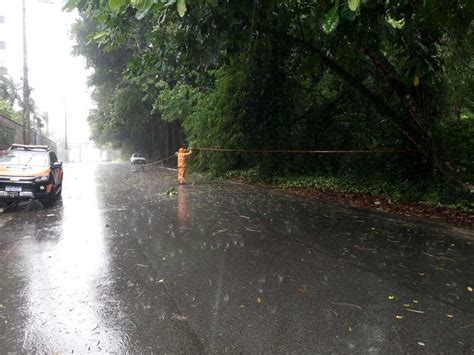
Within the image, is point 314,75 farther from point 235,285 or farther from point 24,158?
point 235,285

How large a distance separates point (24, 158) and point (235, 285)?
9.62 metres

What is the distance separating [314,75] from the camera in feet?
42.4

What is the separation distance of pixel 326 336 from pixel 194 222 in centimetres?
555

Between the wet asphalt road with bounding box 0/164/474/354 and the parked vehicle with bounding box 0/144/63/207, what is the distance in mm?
1534

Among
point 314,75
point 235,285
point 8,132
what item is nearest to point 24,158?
point 314,75

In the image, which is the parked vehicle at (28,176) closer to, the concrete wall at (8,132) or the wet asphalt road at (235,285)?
the wet asphalt road at (235,285)

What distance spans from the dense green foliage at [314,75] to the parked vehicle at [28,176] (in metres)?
3.75

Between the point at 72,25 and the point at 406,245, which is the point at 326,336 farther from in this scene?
the point at 72,25

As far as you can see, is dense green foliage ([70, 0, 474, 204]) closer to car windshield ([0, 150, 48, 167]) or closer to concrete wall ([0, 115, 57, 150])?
car windshield ([0, 150, 48, 167])

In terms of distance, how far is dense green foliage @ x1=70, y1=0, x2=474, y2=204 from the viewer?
7.85 meters

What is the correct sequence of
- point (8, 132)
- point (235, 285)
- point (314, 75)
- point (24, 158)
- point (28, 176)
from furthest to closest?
point (8, 132), point (314, 75), point (24, 158), point (28, 176), point (235, 285)

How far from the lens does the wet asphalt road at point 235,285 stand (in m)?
3.77

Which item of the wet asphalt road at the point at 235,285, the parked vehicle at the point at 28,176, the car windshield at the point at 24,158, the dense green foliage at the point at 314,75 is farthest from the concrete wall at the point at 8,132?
the wet asphalt road at the point at 235,285

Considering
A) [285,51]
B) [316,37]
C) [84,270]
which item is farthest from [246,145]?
[84,270]
